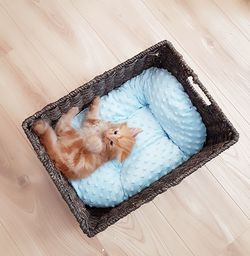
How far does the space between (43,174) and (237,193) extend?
0.55 metres

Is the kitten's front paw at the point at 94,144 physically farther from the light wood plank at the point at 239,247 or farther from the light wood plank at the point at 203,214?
the light wood plank at the point at 239,247

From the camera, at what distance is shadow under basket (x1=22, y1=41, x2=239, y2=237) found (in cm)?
104

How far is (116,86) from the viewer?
128 centimetres

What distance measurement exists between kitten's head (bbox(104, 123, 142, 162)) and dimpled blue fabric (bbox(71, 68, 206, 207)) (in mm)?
43

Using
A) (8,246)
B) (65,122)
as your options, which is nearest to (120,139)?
(65,122)

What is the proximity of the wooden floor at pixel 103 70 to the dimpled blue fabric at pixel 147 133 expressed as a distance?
100mm

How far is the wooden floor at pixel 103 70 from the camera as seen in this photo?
1216 mm

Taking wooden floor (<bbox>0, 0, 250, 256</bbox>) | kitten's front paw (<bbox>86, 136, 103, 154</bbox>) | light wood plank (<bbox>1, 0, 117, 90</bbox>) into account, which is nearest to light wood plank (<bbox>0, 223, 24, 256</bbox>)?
wooden floor (<bbox>0, 0, 250, 256</bbox>)

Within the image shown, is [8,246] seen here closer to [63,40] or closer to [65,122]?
[65,122]

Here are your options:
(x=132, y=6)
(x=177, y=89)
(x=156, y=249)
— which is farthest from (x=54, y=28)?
(x=156, y=249)

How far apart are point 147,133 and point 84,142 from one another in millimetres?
207

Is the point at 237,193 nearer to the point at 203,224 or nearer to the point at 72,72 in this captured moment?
the point at 203,224

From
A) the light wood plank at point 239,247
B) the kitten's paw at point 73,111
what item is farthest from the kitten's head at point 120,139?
the light wood plank at point 239,247

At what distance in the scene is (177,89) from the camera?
123 centimetres
